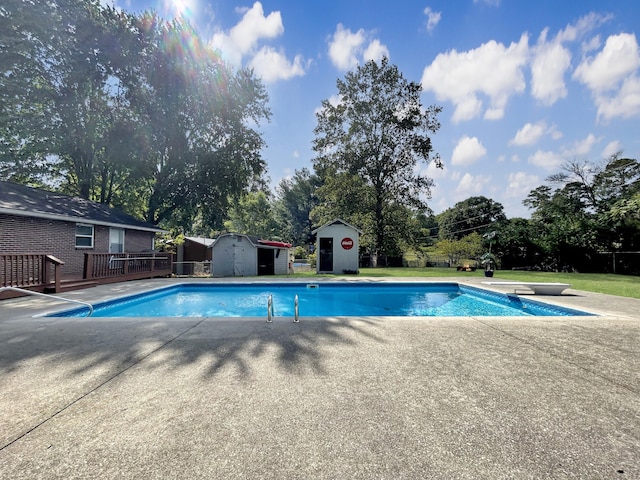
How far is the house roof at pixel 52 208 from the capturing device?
9961 mm

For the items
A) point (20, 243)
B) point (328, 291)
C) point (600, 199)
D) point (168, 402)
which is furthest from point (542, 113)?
point (20, 243)

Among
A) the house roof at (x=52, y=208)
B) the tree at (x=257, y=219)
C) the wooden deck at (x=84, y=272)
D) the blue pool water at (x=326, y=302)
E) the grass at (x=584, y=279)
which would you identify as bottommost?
the blue pool water at (x=326, y=302)

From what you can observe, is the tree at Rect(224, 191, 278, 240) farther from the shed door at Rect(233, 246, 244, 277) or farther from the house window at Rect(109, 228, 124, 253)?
the house window at Rect(109, 228, 124, 253)

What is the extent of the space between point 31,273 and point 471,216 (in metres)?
61.4

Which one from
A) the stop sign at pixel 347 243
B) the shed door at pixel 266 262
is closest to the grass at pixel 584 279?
the stop sign at pixel 347 243

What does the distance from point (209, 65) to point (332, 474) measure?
26157 mm

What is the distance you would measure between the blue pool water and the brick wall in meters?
4.45

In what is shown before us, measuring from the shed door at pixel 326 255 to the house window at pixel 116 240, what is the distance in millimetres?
11196

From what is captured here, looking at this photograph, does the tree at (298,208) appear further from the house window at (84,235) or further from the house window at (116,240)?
the house window at (84,235)

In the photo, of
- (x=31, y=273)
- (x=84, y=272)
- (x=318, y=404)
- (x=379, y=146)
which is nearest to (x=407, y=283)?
(x=318, y=404)

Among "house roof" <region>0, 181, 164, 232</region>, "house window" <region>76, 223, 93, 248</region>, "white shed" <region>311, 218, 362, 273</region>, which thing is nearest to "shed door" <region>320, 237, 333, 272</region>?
"white shed" <region>311, 218, 362, 273</region>

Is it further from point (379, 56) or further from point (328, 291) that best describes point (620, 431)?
point (379, 56)

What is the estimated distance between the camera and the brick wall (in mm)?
9711

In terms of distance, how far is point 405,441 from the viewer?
2057mm
